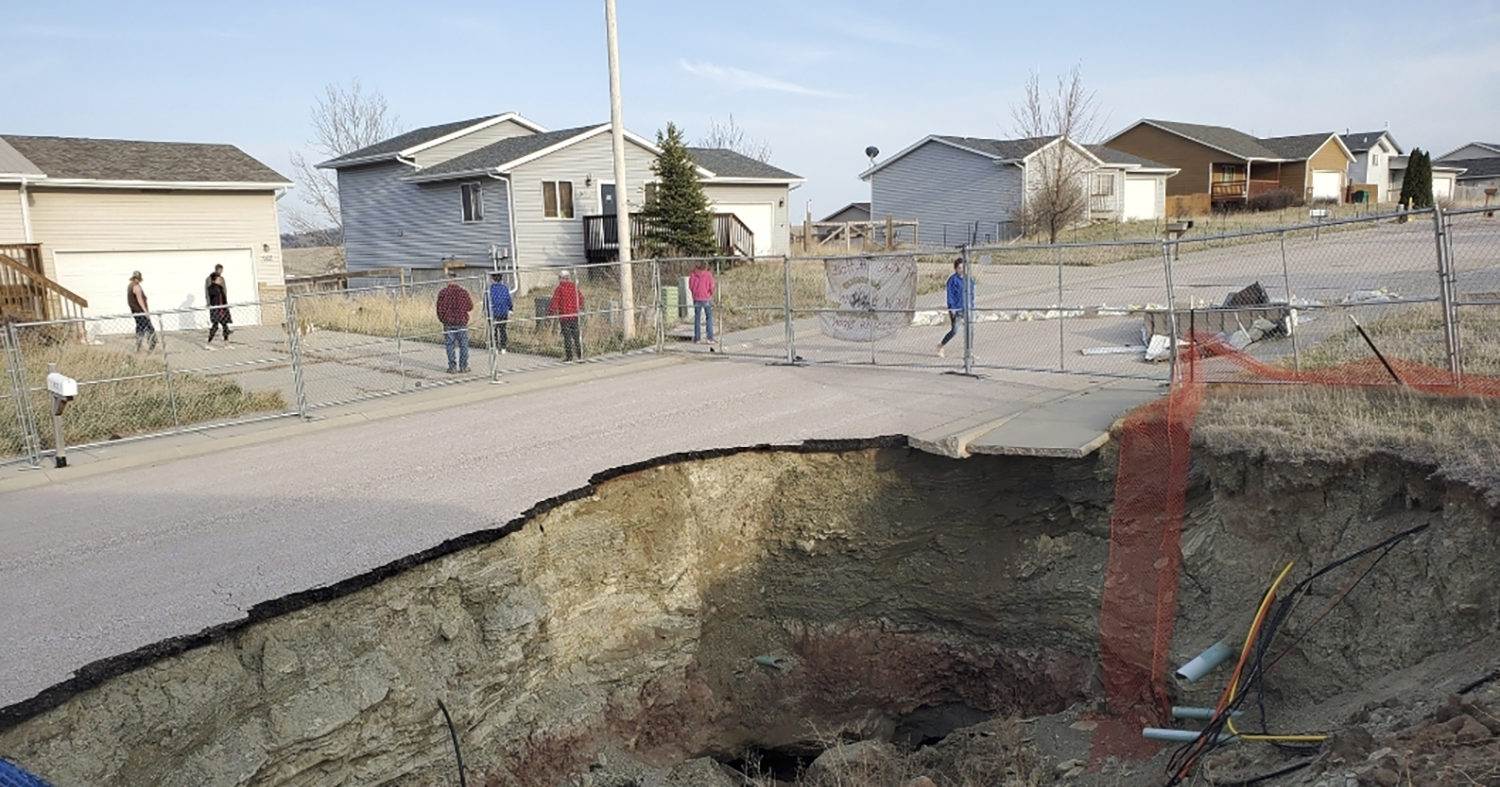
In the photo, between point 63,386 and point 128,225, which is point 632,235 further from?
point 63,386

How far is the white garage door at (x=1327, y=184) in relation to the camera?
2339 inches

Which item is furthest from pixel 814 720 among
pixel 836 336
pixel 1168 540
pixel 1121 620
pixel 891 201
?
pixel 891 201

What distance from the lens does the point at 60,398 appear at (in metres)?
9.88

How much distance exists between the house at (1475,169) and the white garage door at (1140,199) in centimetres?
2101

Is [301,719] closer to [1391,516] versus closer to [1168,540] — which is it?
[1168,540]

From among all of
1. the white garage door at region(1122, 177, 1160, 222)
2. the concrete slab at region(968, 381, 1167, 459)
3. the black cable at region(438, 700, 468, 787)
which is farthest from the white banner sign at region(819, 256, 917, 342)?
the white garage door at region(1122, 177, 1160, 222)

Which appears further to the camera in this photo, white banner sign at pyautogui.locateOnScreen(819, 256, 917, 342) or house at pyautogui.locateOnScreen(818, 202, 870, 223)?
house at pyautogui.locateOnScreen(818, 202, 870, 223)

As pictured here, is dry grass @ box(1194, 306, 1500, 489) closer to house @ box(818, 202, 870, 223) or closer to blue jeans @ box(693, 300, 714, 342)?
blue jeans @ box(693, 300, 714, 342)

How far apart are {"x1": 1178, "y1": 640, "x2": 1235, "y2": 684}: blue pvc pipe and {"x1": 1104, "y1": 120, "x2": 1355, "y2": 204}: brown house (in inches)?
2091

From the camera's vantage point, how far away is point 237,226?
2573 centimetres

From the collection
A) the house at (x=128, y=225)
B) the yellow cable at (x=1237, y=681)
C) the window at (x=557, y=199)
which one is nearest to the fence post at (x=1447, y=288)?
the yellow cable at (x=1237, y=681)

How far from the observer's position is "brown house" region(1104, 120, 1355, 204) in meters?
54.6

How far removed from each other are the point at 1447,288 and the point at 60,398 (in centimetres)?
1332

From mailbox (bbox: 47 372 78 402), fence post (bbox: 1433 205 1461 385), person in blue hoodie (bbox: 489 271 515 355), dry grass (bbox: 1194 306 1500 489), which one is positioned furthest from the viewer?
person in blue hoodie (bbox: 489 271 515 355)
